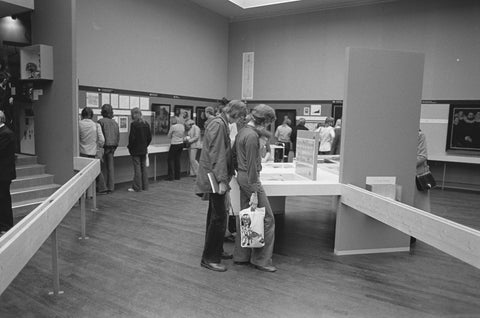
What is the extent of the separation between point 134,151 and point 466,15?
812 cm

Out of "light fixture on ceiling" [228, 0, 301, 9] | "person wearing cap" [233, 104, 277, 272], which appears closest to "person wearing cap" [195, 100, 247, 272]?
"person wearing cap" [233, 104, 277, 272]

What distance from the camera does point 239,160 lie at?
3.68m

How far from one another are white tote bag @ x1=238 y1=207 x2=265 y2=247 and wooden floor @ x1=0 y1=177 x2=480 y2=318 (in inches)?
12.4

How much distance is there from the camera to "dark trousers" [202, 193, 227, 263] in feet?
12.2

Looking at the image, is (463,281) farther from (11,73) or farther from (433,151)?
(11,73)

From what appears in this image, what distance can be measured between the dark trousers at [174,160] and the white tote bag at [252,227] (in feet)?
19.0

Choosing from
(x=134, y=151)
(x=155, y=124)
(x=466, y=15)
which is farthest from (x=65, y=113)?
(x=466, y=15)

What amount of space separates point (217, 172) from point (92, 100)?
5.11m

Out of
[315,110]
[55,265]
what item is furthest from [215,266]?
[315,110]

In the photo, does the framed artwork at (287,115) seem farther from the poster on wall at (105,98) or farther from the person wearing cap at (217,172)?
the person wearing cap at (217,172)

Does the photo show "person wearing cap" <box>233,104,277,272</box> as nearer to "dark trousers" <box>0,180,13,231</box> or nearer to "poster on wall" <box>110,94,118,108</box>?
"dark trousers" <box>0,180,13,231</box>

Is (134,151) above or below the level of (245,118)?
below

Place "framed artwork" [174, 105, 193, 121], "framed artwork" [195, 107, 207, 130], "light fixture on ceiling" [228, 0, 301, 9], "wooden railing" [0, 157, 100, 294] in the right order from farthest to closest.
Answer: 1. "framed artwork" [195, 107, 207, 130]
2. "light fixture on ceiling" [228, 0, 301, 9]
3. "framed artwork" [174, 105, 193, 121]
4. "wooden railing" [0, 157, 100, 294]

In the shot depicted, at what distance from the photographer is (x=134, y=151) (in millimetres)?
7719
